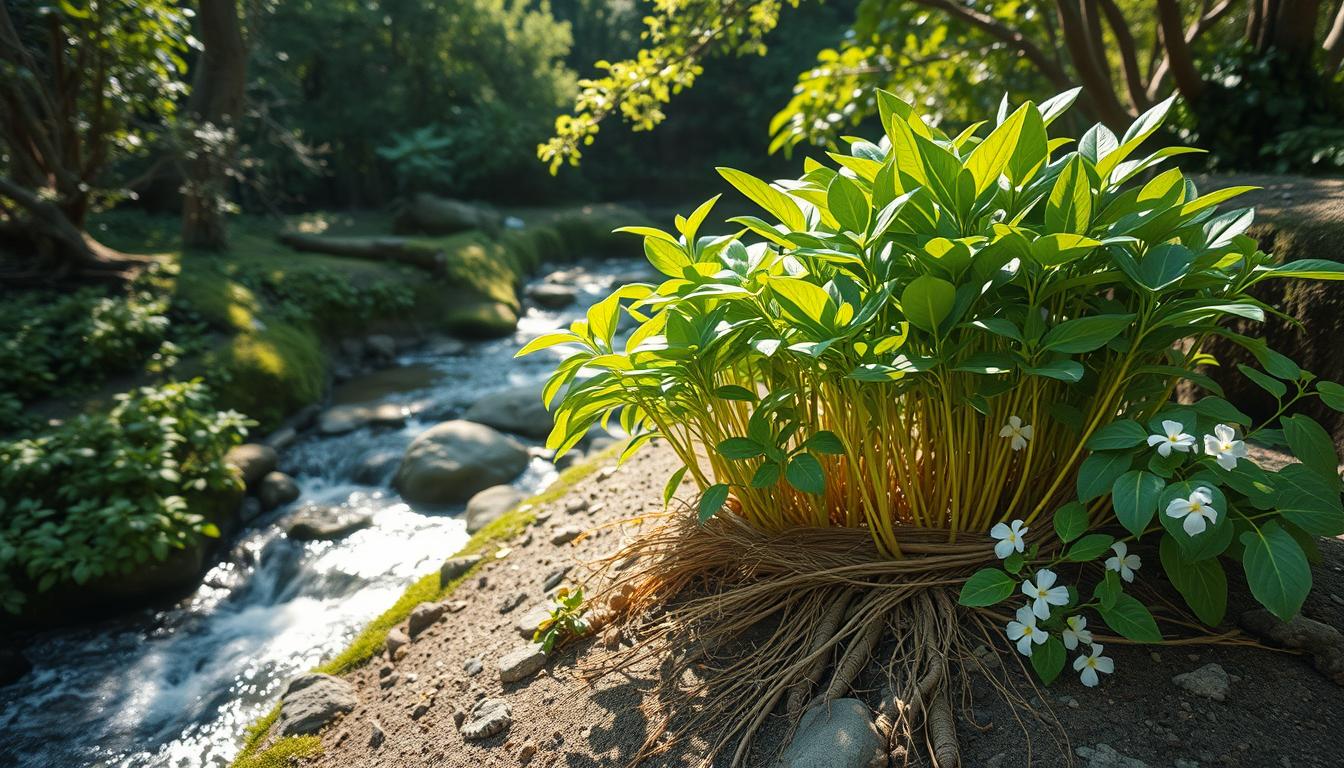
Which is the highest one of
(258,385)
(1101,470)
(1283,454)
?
(258,385)

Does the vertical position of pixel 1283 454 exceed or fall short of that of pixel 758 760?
it falls short

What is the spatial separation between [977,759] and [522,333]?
8724 millimetres

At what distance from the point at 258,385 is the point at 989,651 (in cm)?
597

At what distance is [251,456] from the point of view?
509cm

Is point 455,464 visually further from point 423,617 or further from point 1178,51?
point 1178,51

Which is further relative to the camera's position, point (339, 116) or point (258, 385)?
point (339, 116)

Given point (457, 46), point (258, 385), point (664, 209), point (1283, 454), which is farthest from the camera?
point (664, 209)

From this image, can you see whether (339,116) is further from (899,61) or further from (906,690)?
(906,690)

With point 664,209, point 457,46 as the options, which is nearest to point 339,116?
point 457,46

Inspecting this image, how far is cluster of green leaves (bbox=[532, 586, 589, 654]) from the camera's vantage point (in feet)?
6.81

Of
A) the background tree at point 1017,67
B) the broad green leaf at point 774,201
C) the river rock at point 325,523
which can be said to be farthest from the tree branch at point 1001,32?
the river rock at point 325,523

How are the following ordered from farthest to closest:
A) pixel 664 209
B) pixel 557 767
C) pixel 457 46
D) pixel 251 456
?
pixel 664 209
pixel 457 46
pixel 251 456
pixel 557 767

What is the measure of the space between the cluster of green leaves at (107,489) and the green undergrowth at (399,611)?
4.67 ft

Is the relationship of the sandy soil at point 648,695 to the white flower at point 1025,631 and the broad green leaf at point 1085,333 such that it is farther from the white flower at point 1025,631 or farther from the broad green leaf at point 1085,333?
the broad green leaf at point 1085,333
